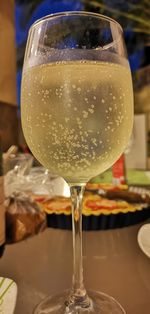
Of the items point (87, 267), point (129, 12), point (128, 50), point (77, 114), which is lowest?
point (87, 267)

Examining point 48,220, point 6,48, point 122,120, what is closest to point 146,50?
point 6,48

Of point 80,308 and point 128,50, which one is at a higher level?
point 128,50

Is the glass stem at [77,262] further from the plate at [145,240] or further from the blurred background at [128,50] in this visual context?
the blurred background at [128,50]

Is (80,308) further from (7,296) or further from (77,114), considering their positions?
(77,114)

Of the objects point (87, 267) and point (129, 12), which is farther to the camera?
point (129, 12)

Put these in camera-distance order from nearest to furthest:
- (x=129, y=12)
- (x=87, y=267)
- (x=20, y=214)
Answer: (x=87, y=267)
(x=20, y=214)
(x=129, y=12)

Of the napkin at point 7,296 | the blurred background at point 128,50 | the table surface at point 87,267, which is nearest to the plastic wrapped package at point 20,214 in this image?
the table surface at point 87,267

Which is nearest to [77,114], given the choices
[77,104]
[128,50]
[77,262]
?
[77,104]

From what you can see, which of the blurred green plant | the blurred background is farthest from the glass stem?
the blurred green plant
